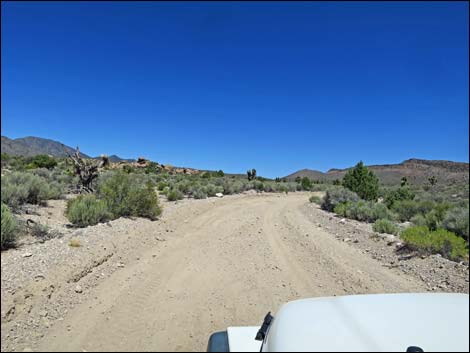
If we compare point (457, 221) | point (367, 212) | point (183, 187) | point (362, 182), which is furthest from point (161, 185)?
point (457, 221)

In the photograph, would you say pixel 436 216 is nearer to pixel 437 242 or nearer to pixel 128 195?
pixel 437 242

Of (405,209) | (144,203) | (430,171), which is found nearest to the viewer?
(430,171)

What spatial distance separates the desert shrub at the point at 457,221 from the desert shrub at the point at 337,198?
7482 mm

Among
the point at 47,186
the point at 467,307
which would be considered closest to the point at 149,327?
the point at 467,307

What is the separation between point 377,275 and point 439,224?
5.88 ft

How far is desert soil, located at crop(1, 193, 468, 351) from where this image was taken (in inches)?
60.5

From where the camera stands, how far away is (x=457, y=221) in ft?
15.9

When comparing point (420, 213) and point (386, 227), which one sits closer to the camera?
point (420, 213)

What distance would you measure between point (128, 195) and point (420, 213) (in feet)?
22.4

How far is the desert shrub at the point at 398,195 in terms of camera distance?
26.4 ft

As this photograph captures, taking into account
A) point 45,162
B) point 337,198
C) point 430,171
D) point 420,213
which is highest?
point 45,162

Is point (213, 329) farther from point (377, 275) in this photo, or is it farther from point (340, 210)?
point (340, 210)

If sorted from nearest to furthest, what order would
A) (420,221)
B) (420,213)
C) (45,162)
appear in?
1. (45,162)
2. (420,221)
3. (420,213)

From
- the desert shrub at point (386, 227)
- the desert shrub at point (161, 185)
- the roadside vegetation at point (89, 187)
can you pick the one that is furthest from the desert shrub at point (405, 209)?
the desert shrub at point (161, 185)
